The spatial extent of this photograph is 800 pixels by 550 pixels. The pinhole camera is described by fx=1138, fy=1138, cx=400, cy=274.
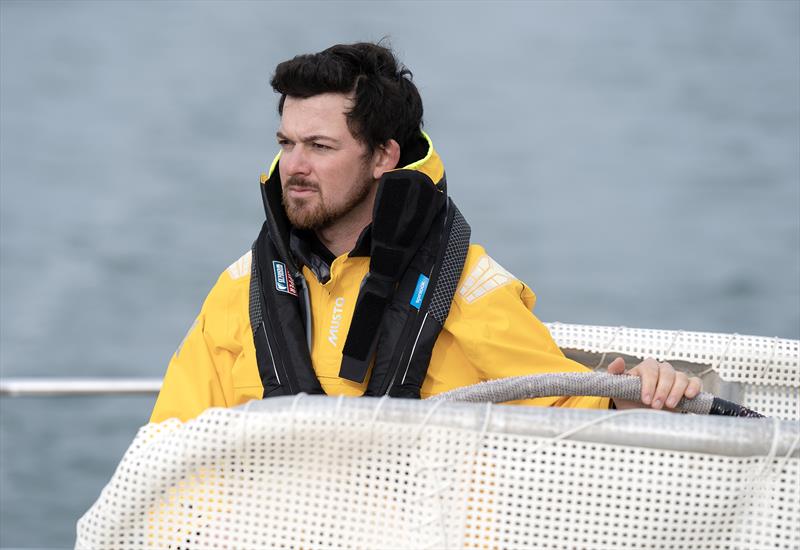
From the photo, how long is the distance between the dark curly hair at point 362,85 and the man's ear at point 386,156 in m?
0.01

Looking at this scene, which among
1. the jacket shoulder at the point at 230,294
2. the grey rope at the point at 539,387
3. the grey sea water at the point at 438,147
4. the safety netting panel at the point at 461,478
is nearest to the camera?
the safety netting panel at the point at 461,478

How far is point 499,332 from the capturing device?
6.70 ft

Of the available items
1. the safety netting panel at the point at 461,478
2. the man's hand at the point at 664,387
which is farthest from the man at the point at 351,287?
the safety netting panel at the point at 461,478

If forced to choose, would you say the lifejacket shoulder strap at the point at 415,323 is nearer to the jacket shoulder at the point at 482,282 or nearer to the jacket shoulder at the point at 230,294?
the jacket shoulder at the point at 482,282

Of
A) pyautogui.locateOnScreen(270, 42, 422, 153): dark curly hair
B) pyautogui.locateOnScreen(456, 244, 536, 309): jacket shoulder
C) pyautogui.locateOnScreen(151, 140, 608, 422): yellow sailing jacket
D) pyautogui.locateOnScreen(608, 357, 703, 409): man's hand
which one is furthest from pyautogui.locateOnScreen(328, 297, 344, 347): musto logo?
pyautogui.locateOnScreen(608, 357, 703, 409): man's hand

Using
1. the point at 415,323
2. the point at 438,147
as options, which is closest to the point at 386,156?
the point at 415,323

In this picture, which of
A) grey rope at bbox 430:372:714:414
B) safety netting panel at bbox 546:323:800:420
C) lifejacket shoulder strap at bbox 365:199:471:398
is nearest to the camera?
grey rope at bbox 430:372:714:414

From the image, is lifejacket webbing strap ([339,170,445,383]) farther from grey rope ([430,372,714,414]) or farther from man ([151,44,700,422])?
grey rope ([430,372,714,414])

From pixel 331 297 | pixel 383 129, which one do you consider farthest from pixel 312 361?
pixel 383 129

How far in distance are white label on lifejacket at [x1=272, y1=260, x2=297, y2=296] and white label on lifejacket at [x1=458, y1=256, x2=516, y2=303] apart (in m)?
0.31

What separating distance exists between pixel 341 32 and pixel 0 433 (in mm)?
5836

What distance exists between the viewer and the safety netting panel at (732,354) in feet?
7.35

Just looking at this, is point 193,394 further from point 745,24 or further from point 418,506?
point 745,24

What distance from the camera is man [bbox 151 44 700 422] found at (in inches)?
79.4
